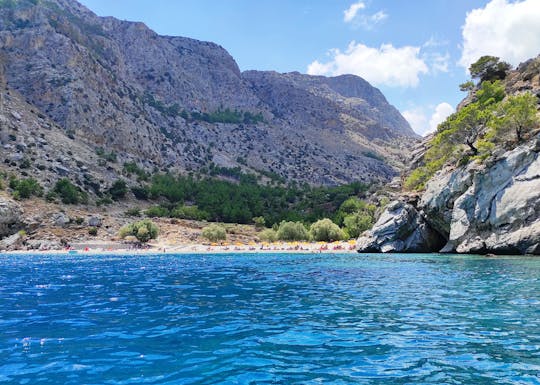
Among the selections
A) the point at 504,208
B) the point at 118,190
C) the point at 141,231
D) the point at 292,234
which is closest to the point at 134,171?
the point at 118,190

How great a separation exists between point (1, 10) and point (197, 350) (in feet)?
578

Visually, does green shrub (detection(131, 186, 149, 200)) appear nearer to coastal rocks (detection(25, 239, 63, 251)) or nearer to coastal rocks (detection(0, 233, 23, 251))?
coastal rocks (detection(25, 239, 63, 251))

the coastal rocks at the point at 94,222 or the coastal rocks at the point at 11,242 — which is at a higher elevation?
the coastal rocks at the point at 94,222

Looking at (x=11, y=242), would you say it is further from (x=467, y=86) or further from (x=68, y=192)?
(x=467, y=86)

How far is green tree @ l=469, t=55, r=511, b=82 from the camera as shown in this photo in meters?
79.6

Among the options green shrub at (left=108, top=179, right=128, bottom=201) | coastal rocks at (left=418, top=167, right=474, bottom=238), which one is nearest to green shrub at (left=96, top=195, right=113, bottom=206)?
green shrub at (left=108, top=179, right=128, bottom=201)

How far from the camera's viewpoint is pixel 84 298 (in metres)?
19.9

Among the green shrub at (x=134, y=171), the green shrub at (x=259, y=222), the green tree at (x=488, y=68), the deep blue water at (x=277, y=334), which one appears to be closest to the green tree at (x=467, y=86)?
the green tree at (x=488, y=68)

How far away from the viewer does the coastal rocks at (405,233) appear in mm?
55688

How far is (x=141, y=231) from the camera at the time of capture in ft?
249

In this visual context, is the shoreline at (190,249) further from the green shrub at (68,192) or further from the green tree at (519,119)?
the green tree at (519,119)

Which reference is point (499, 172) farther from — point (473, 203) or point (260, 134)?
point (260, 134)

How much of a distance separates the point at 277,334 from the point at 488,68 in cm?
8706

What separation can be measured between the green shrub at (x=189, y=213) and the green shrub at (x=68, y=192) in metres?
21.1
